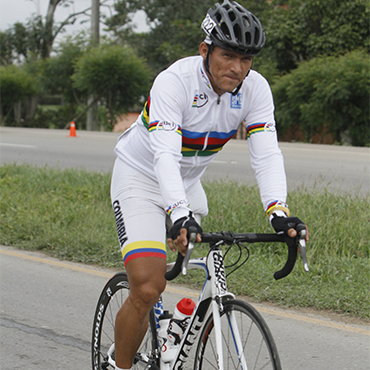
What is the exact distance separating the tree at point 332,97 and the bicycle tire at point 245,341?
1953cm

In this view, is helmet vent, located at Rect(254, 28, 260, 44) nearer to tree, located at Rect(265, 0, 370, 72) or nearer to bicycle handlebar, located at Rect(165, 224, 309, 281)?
bicycle handlebar, located at Rect(165, 224, 309, 281)

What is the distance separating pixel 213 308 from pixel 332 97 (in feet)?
65.4

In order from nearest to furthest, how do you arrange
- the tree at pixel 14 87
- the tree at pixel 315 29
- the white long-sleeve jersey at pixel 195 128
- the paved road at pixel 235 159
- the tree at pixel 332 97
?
the white long-sleeve jersey at pixel 195 128, the paved road at pixel 235 159, the tree at pixel 332 97, the tree at pixel 315 29, the tree at pixel 14 87

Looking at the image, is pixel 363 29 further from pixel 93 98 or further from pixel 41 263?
pixel 41 263

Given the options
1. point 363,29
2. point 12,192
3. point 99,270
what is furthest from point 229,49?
point 363,29

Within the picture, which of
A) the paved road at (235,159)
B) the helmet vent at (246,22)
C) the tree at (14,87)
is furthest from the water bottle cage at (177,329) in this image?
the tree at (14,87)

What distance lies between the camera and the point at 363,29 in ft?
85.3

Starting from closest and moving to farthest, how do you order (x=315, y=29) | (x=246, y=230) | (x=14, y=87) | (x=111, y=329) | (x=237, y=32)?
(x=237, y=32), (x=111, y=329), (x=246, y=230), (x=315, y=29), (x=14, y=87)

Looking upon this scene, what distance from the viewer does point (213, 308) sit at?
253 centimetres

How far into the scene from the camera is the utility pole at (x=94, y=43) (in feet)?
105

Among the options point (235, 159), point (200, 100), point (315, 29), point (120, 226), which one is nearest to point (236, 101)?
point (200, 100)

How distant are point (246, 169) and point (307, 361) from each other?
29.8 feet

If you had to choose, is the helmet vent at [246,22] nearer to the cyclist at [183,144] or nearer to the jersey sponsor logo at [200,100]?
the cyclist at [183,144]

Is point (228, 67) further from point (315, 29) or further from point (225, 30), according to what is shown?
point (315, 29)
